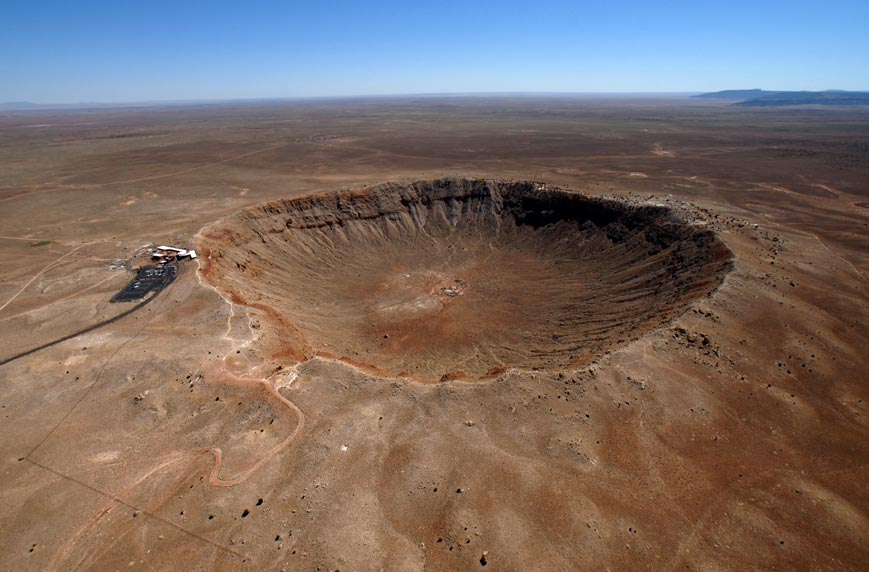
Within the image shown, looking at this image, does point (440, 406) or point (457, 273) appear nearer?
point (440, 406)

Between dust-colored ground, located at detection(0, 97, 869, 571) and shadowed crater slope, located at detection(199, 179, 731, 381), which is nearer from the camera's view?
dust-colored ground, located at detection(0, 97, 869, 571)

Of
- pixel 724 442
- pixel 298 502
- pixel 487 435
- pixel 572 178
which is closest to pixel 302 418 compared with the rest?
pixel 298 502

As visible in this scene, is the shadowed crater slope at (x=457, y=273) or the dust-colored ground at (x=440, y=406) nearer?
the dust-colored ground at (x=440, y=406)

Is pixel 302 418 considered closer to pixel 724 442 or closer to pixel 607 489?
pixel 607 489

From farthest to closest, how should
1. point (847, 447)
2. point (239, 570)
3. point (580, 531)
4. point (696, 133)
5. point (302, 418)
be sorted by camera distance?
1. point (696, 133)
2. point (302, 418)
3. point (847, 447)
4. point (580, 531)
5. point (239, 570)
